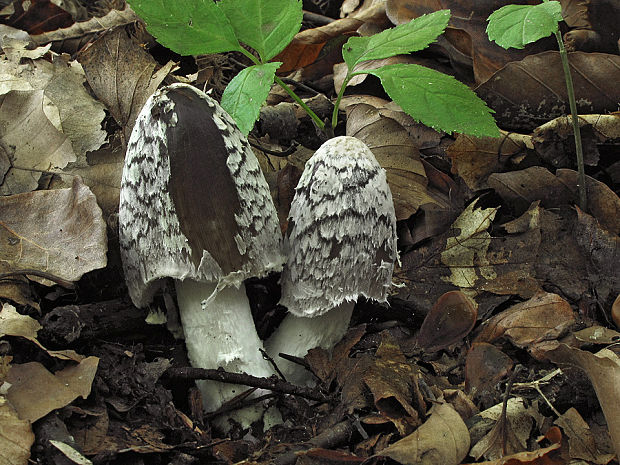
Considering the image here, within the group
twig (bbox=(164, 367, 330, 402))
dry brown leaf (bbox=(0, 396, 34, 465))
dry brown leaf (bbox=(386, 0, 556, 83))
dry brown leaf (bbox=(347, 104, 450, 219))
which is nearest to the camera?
dry brown leaf (bbox=(0, 396, 34, 465))

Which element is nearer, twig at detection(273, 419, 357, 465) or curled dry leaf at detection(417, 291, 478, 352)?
twig at detection(273, 419, 357, 465)

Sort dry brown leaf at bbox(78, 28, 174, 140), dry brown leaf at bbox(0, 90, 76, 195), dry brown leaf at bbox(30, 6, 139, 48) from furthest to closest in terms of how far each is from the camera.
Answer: dry brown leaf at bbox(30, 6, 139, 48), dry brown leaf at bbox(78, 28, 174, 140), dry brown leaf at bbox(0, 90, 76, 195)

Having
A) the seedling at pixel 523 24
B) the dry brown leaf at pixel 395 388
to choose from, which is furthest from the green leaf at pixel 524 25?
the dry brown leaf at pixel 395 388

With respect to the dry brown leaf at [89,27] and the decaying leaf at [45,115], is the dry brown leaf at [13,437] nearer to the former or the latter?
the decaying leaf at [45,115]

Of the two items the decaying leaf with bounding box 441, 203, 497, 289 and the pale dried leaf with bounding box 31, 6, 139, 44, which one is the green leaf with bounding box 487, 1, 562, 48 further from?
the pale dried leaf with bounding box 31, 6, 139, 44

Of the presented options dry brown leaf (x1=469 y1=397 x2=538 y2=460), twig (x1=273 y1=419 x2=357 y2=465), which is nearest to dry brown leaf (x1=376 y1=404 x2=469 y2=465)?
dry brown leaf (x1=469 y1=397 x2=538 y2=460)

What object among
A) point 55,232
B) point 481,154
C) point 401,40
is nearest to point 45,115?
point 55,232

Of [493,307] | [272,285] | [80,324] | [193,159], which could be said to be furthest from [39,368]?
[493,307]
